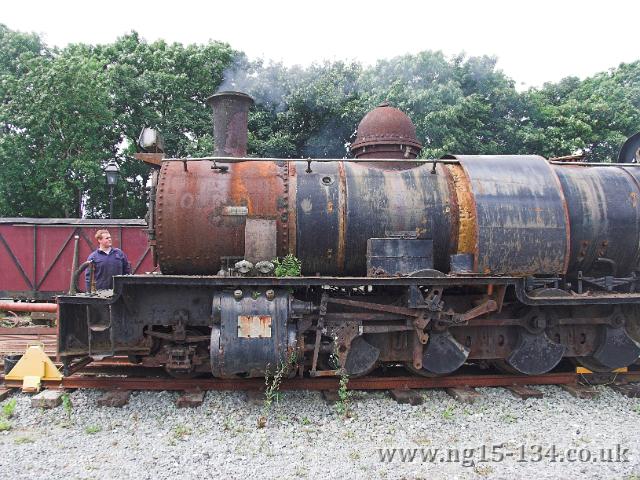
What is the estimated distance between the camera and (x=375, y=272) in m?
5.83

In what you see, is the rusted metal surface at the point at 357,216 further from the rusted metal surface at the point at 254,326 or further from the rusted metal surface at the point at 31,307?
the rusted metal surface at the point at 31,307

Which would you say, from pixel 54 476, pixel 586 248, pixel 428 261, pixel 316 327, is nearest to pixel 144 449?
pixel 54 476

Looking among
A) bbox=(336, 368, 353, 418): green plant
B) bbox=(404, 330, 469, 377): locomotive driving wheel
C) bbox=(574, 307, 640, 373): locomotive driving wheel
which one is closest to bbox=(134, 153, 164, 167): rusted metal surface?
bbox=(336, 368, 353, 418): green plant

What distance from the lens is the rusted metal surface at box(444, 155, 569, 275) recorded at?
230 inches

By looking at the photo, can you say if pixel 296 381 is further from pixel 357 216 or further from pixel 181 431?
pixel 357 216

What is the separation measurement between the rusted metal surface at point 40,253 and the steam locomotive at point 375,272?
8740 millimetres

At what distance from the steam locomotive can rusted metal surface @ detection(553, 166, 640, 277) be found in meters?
0.02

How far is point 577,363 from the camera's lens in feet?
22.4

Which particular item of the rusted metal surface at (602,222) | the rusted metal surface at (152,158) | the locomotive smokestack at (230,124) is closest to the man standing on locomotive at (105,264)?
the rusted metal surface at (152,158)

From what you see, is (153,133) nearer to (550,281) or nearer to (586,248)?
(550,281)

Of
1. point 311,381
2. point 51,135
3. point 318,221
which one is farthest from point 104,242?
point 51,135

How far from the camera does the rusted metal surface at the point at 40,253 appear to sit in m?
13.9

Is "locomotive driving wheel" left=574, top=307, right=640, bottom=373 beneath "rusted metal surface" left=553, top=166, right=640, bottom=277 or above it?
beneath

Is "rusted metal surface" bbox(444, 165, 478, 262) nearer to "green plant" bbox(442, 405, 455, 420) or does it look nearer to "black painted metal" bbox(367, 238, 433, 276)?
"black painted metal" bbox(367, 238, 433, 276)
